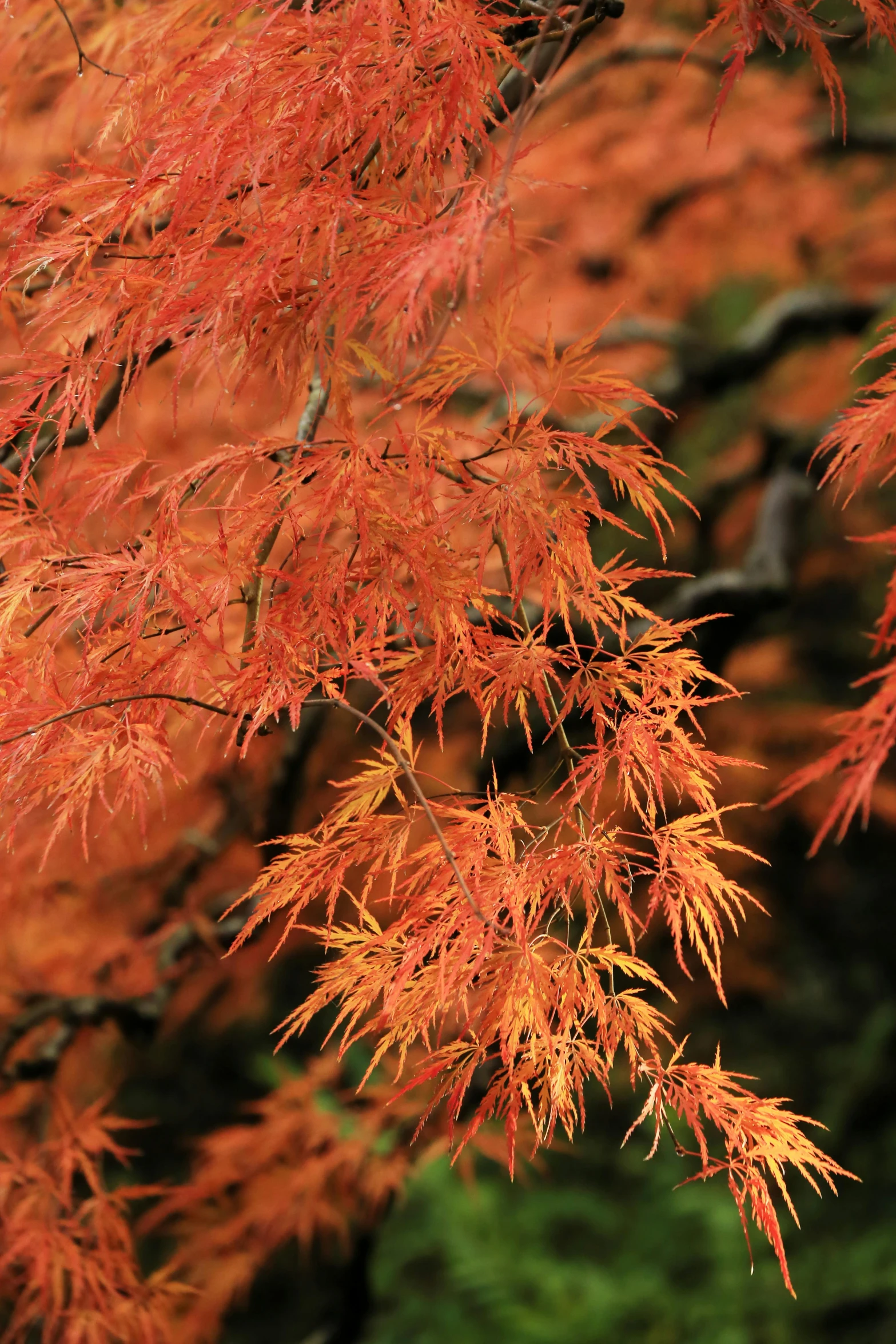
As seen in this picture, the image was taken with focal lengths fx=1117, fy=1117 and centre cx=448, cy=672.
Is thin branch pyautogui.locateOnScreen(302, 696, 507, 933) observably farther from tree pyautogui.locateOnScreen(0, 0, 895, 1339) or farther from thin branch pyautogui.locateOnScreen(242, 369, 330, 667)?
thin branch pyautogui.locateOnScreen(242, 369, 330, 667)

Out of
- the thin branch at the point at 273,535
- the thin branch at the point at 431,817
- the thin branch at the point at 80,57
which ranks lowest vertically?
the thin branch at the point at 431,817

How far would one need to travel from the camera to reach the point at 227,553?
3.43 ft

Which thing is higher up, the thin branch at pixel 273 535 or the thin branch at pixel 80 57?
the thin branch at pixel 80 57

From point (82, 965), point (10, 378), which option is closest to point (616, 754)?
point (10, 378)

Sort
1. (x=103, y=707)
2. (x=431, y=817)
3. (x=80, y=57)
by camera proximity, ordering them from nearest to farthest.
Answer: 1. (x=431, y=817)
2. (x=103, y=707)
3. (x=80, y=57)

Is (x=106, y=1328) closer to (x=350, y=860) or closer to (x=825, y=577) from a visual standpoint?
(x=350, y=860)

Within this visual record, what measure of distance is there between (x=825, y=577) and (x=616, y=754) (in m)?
2.24

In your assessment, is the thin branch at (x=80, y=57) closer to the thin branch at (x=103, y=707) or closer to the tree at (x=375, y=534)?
the tree at (x=375, y=534)

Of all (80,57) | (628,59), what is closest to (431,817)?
(80,57)

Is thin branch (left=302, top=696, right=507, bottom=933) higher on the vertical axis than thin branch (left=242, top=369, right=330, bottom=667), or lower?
lower

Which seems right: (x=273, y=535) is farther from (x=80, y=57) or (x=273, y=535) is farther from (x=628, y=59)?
(x=628, y=59)

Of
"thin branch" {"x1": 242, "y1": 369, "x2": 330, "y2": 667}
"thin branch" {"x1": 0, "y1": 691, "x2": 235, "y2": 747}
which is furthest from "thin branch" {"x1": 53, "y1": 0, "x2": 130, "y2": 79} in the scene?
"thin branch" {"x1": 0, "y1": 691, "x2": 235, "y2": 747}

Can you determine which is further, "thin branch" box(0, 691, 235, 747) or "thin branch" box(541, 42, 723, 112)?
"thin branch" box(541, 42, 723, 112)

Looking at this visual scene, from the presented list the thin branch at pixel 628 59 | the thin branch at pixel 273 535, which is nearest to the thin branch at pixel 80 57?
the thin branch at pixel 273 535
